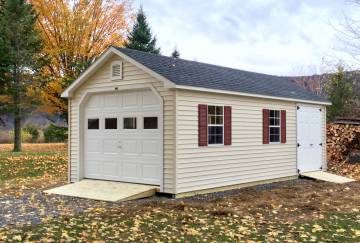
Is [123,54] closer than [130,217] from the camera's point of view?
No

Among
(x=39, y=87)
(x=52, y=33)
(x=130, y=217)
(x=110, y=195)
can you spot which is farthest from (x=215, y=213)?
(x=52, y=33)

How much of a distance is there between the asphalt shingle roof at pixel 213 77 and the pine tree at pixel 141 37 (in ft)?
48.6

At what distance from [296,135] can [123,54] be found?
690 centimetres

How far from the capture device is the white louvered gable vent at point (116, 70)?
11547mm

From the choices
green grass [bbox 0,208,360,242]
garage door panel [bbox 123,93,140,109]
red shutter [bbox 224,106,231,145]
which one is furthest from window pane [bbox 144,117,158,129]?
green grass [bbox 0,208,360,242]

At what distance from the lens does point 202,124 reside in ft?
36.4

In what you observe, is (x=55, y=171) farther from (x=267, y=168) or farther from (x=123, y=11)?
(x=123, y=11)

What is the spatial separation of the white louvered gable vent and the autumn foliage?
13606 mm

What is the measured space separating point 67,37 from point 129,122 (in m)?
16.0

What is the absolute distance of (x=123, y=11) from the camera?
2830cm

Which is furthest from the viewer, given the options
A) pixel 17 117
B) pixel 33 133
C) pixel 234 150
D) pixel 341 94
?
pixel 33 133

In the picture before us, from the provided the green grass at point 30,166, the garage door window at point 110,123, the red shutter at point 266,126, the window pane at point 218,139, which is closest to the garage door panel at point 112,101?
the garage door window at point 110,123

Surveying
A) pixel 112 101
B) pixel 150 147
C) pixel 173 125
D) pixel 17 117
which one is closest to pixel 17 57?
pixel 17 117

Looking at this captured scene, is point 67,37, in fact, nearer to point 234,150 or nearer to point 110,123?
point 110,123
